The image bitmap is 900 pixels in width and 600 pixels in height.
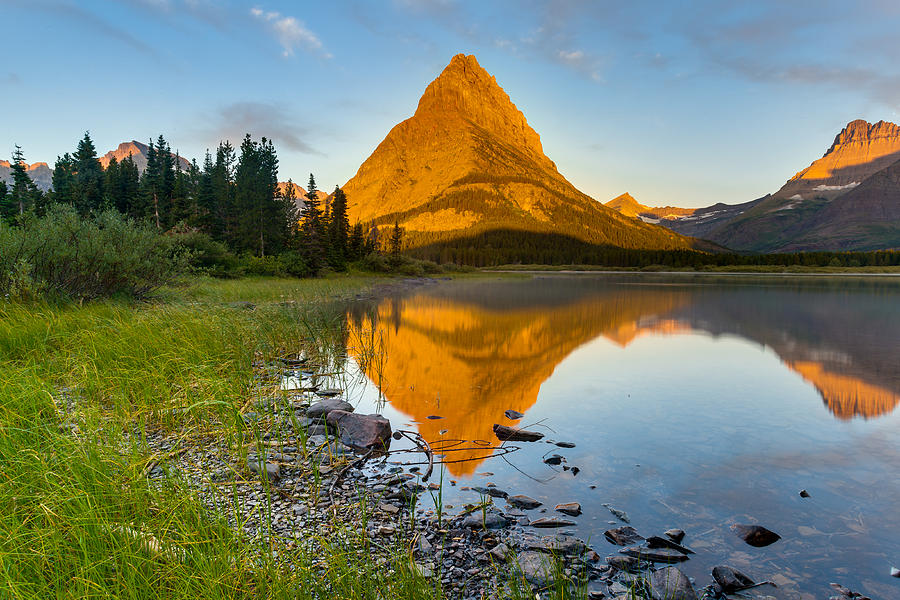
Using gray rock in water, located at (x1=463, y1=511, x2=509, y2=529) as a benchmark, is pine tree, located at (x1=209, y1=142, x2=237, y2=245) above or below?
above

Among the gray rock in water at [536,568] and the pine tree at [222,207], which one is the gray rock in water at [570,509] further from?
the pine tree at [222,207]

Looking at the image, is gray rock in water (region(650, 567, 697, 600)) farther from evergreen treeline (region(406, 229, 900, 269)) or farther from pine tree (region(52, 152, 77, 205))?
evergreen treeline (region(406, 229, 900, 269))

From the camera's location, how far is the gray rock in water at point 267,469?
5745mm

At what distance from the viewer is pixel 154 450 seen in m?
6.19

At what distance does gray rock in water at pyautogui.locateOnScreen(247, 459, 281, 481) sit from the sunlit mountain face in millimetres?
2499

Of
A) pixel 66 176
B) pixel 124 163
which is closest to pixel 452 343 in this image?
pixel 124 163

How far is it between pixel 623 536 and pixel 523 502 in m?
1.23

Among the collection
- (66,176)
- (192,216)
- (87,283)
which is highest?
(66,176)

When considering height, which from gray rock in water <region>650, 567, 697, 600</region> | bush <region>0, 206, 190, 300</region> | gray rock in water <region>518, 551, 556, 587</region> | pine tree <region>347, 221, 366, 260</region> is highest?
pine tree <region>347, 221, 366, 260</region>

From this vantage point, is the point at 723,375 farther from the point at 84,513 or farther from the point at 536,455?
the point at 84,513

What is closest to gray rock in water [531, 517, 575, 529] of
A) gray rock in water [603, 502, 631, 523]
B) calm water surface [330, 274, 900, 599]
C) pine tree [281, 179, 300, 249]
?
calm water surface [330, 274, 900, 599]

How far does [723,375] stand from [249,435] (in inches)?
526

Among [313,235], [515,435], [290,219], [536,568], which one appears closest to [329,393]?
[515,435]

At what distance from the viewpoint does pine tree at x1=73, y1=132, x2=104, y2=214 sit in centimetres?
6744
